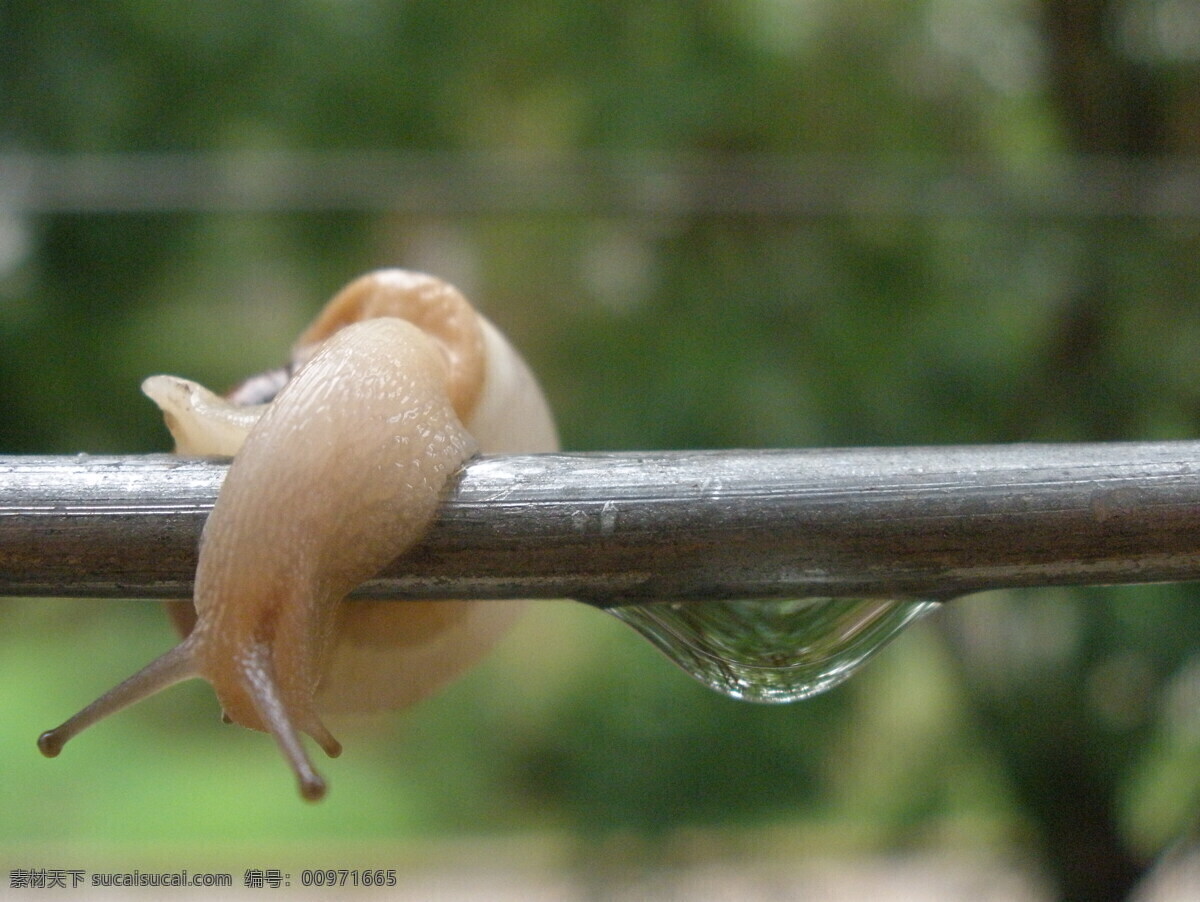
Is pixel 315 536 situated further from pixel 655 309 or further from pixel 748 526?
→ pixel 655 309

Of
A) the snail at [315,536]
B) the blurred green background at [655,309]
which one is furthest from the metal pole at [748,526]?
the blurred green background at [655,309]

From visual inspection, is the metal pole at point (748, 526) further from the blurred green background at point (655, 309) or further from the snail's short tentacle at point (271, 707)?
the blurred green background at point (655, 309)

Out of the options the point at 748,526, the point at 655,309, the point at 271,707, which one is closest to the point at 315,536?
the point at 271,707

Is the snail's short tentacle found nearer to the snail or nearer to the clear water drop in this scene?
the snail

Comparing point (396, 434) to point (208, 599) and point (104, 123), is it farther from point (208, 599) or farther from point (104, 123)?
point (104, 123)

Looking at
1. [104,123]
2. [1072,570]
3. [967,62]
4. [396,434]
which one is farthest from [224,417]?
[967,62]
